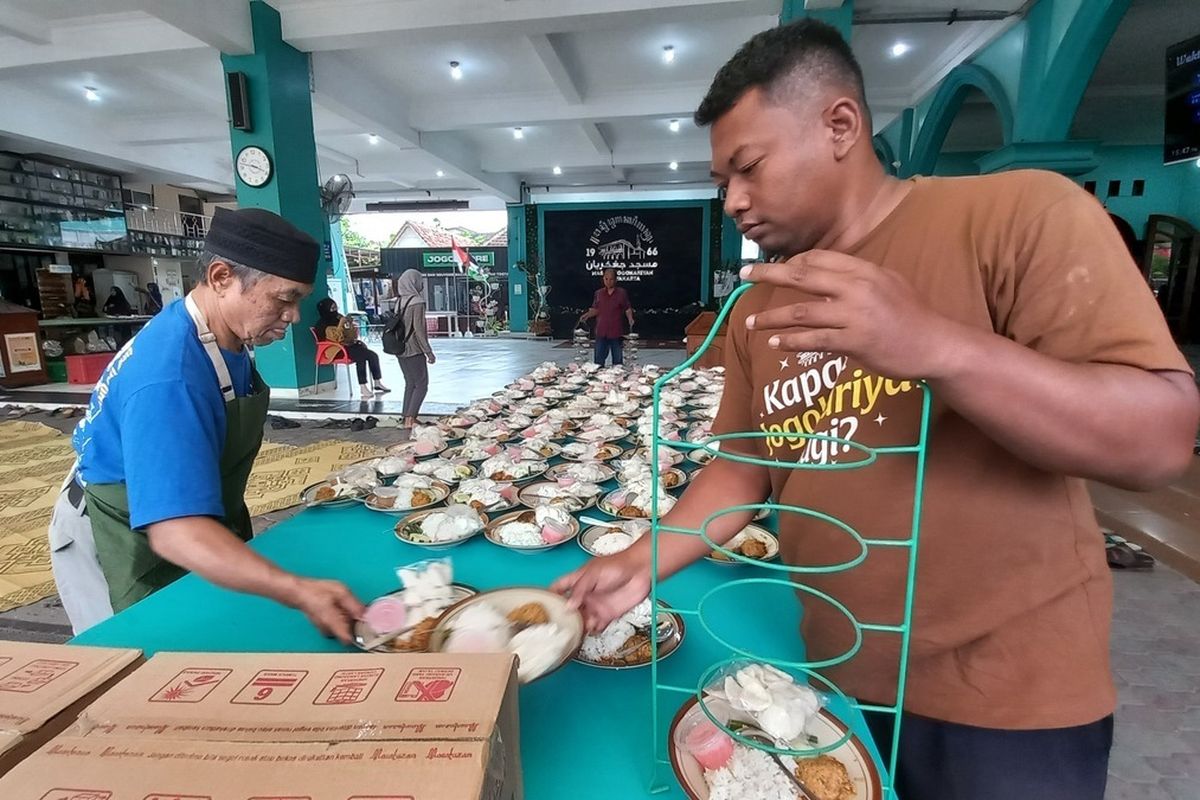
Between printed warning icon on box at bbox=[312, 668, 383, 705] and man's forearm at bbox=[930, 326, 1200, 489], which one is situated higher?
man's forearm at bbox=[930, 326, 1200, 489]

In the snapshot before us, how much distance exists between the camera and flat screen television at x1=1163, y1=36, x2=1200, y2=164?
4.84m

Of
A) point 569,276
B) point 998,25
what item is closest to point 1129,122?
point 998,25

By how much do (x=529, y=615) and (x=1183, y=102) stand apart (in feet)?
23.7

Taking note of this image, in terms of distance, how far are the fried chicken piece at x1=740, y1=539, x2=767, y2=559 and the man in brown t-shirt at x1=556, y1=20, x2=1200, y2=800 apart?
42 centimetres

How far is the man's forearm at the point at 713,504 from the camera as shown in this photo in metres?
0.99

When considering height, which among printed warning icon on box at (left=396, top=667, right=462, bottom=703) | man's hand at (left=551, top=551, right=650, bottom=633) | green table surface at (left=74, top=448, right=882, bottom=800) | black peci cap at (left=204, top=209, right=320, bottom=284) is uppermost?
black peci cap at (left=204, top=209, right=320, bottom=284)

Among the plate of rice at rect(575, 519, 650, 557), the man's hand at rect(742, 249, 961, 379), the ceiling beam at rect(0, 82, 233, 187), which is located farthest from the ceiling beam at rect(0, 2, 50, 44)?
the man's hand at rect(742, 249, 961, 379)

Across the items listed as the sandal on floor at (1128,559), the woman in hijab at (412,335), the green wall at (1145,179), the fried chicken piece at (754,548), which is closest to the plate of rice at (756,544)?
the fried chicken piece at (754,548)

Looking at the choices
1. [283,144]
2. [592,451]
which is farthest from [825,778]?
[283,144]

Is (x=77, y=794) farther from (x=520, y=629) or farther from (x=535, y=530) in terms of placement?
(x=535, y=530)

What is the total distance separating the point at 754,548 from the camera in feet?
4.58

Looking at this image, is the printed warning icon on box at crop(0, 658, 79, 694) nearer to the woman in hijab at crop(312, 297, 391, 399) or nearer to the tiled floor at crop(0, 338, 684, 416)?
the tiled floor at crop(0, 338, 684, 416)

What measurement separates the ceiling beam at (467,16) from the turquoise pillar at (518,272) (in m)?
9.40

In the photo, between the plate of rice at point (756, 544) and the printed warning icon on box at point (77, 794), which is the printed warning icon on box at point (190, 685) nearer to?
the printed warning icon on box at point (77, 794)
